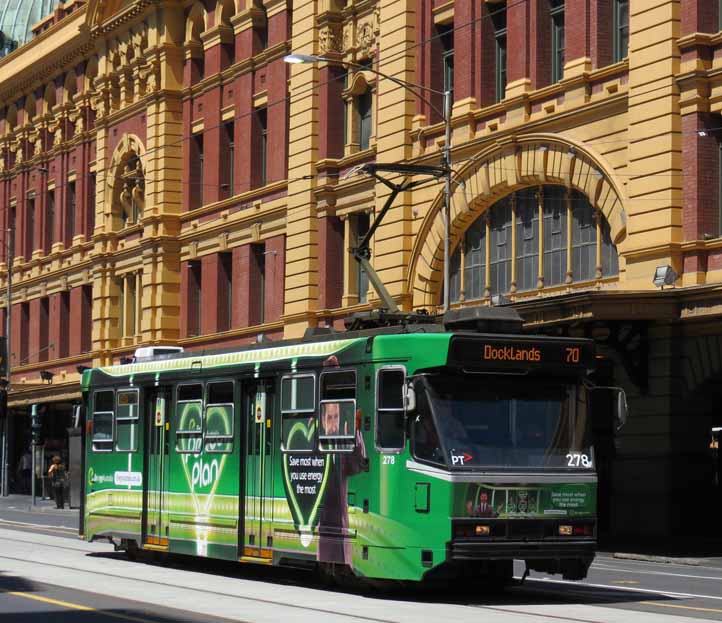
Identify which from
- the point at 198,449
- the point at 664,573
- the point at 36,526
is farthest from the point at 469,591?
the point at 36,526

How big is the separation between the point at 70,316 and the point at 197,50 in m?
14.1

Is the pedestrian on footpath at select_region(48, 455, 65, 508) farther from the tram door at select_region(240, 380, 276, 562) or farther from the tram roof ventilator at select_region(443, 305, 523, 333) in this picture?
the tram roof ventilator at select_region(443, 305, 523, 333)

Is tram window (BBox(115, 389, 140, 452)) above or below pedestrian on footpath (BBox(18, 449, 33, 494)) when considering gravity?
above

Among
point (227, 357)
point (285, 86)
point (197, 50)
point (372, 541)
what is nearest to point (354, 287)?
point (285, 86)

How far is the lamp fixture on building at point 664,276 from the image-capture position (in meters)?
32.1

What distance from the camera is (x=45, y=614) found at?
56.6 feet

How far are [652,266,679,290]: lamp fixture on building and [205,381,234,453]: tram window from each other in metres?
11.5

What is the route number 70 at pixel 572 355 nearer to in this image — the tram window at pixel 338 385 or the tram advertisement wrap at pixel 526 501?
the tram advertisement wrap at pixel 526 501

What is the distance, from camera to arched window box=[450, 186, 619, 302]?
→ 35.3 meters

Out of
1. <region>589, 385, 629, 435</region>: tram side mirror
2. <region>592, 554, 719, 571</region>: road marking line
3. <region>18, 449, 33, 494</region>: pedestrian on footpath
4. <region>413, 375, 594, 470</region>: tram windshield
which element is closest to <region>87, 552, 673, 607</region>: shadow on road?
<region>413, 375, 594, 470</region>: tram windshield

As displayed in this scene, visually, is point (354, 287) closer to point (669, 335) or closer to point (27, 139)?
point (669, 335)

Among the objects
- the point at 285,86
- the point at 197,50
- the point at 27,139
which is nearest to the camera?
the point at 285,86

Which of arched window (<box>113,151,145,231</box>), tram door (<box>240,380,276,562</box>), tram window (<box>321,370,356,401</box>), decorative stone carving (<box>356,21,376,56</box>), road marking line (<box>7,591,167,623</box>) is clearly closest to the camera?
road marking line (<box>7,591,167,623</box>)

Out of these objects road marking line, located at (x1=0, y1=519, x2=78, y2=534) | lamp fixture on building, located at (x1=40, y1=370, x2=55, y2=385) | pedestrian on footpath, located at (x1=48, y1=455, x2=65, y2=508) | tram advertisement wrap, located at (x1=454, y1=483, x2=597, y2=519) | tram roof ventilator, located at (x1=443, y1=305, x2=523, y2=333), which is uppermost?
lamp fixture on building, located at (x1=40, y1=370, x2=55, y2=385)
